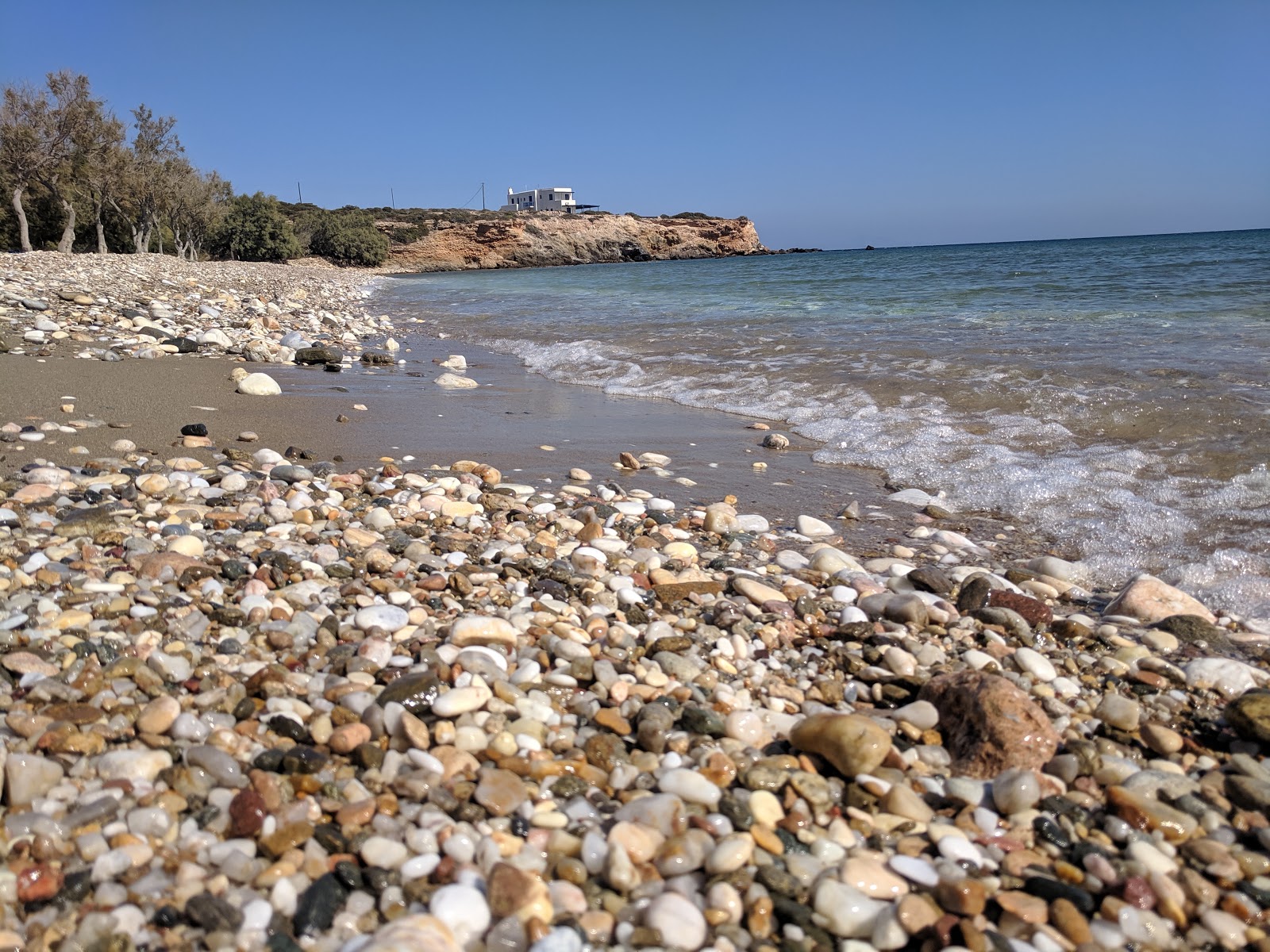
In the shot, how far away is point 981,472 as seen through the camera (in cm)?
434

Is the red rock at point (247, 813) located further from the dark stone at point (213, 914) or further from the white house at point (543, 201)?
the white house at point (543, 201)

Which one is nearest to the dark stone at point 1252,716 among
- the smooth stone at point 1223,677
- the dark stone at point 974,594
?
the smooth stone at point 1223,677

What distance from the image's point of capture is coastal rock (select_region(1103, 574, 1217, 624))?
2.60 metres

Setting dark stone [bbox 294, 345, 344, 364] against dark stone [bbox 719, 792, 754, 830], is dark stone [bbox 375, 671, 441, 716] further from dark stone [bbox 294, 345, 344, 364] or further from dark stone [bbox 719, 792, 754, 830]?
dark stone [bbox 294, 345, 344, 364]

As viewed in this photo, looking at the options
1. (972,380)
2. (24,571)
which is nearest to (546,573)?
(24,571)

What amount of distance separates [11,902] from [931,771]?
1.73 m

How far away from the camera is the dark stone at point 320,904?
1283 millimetres

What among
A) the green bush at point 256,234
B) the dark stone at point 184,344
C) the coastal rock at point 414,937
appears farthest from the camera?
the green bush at point 256,234

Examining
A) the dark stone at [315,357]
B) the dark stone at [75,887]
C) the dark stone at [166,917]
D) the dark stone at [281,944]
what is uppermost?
the dark stone at [315,357]

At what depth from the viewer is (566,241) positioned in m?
77.3

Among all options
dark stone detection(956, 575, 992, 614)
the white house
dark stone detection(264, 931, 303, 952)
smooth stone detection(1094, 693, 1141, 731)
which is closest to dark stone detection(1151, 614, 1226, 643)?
dark stone detection(956, 575, 992, 614)

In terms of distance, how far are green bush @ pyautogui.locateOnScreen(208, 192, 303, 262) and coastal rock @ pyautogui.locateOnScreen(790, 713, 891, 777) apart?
2335 inches

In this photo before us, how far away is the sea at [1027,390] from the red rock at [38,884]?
3.23m

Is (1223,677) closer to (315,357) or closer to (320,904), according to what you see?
(320,904)
